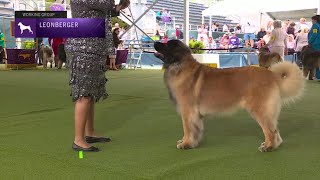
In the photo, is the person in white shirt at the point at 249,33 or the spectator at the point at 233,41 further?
the spectator at the point at 233,41

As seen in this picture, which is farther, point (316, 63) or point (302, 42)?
point (302, 42)

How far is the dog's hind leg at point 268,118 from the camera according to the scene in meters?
3.58

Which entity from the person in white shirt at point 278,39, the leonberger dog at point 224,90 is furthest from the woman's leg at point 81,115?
the person in white shirt at point 278,39

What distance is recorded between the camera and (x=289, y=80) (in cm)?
365

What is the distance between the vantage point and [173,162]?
3.27m

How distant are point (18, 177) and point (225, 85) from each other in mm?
1982

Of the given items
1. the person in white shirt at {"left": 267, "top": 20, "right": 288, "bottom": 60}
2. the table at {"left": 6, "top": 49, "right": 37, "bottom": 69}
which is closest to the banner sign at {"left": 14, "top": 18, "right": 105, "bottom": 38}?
the person in white shirt at {"left": 267, "top": 20, "right": 288, "bottom": 60}

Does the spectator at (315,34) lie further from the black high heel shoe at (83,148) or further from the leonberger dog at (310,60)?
the black high heel shoe at (83,148)

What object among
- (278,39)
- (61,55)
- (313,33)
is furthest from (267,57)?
(61,55)

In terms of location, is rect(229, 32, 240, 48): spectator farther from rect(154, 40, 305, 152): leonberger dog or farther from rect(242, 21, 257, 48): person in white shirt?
rect(154, 40, 305, 152): leonberger dog

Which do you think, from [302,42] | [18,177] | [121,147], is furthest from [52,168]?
[302,42]

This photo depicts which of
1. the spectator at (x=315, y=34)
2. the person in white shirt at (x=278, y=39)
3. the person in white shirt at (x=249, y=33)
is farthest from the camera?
the person in white shirt at (x=249, y=33)

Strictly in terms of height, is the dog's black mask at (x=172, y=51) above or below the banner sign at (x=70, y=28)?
below

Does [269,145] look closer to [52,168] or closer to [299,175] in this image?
[299,175]
